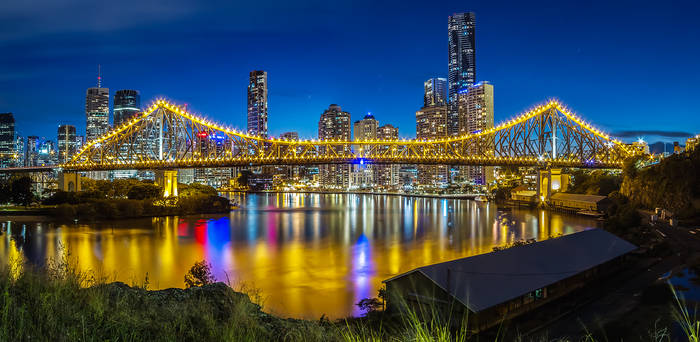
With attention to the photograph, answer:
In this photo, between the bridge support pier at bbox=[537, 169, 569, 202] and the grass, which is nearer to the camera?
the grass

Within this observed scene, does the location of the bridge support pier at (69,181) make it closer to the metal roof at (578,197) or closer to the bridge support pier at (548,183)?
the bridge support pier at (548,183)

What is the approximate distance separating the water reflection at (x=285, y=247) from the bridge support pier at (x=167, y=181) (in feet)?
32.4

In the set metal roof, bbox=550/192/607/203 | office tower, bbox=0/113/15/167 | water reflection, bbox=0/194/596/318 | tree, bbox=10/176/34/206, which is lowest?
water reflection, bbox=0/194/596/318

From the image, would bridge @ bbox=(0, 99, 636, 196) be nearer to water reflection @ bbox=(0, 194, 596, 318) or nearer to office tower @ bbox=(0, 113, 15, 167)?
water reflection @ bbox=(0, 194, 596, 318)

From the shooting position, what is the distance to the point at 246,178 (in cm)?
18300

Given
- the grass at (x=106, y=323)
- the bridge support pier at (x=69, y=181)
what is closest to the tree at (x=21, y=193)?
the bridge support pier at (x=69, y=181)

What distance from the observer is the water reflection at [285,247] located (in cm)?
2267

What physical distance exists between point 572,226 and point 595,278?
105 ft

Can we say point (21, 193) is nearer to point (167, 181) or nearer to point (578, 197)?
point (167, 181)

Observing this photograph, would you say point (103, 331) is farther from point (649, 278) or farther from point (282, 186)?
point (282, 186)

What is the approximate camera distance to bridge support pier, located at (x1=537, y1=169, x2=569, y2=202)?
73.8 m

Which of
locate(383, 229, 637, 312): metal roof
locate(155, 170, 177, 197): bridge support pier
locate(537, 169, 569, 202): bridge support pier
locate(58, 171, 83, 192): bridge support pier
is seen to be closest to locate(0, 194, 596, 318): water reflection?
locate(383, 229, 637, 312): metal roof

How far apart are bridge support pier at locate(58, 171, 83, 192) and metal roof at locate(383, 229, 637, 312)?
216ft

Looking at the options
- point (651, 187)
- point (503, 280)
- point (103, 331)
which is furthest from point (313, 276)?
point (651, 187)
